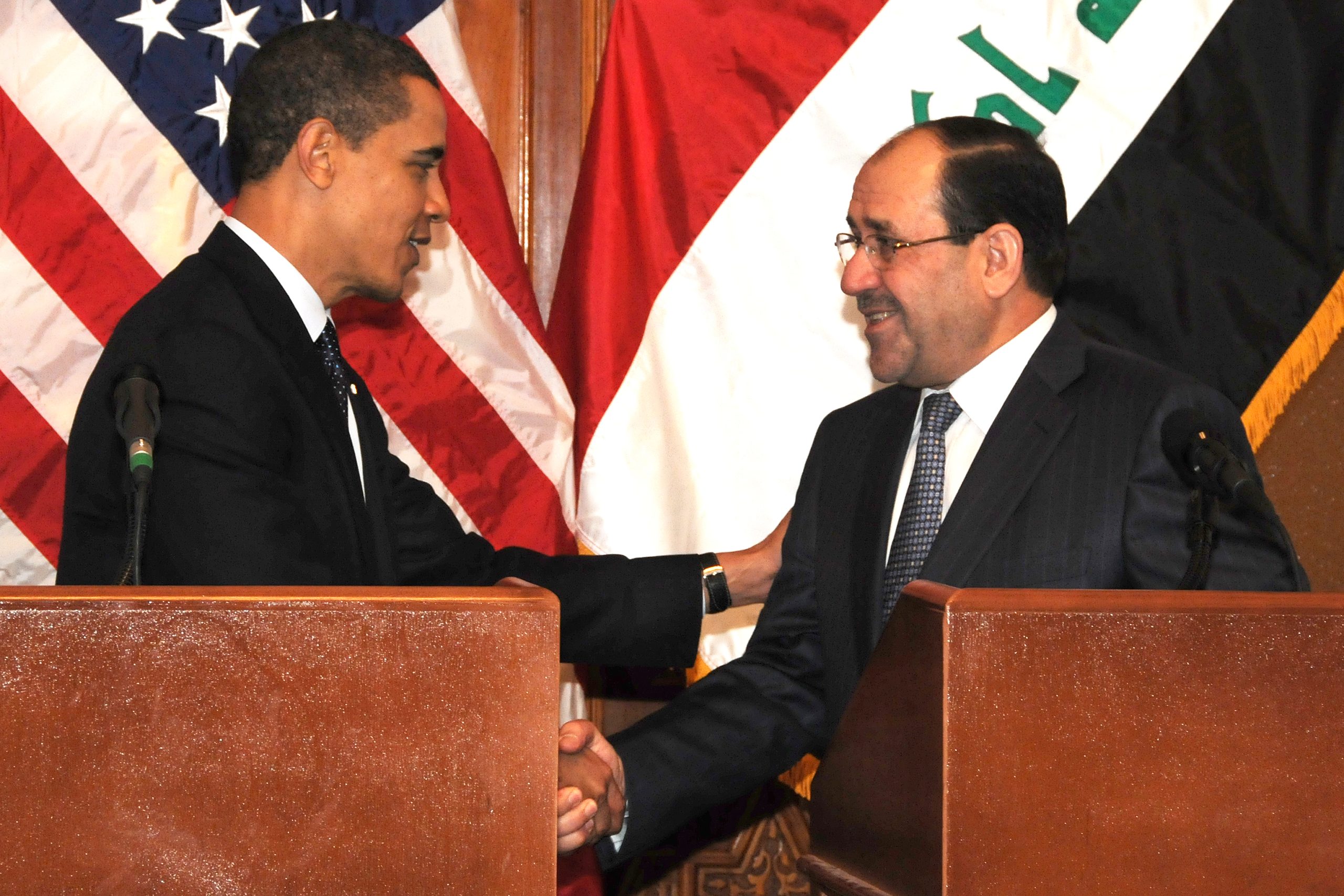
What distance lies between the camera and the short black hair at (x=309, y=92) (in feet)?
7.28

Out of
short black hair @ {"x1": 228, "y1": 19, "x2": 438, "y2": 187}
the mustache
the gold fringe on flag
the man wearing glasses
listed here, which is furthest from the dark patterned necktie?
the gold fringe on flag

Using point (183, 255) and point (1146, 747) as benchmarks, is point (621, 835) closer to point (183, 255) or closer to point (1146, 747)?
point (1146, 747)

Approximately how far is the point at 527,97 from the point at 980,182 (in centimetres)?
137

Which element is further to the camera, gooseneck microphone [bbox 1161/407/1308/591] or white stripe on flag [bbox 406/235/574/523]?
white stripe on flag [bbox 406/235/574/523]

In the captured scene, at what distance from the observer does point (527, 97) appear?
10.00 ft

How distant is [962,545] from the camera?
175 centimetres

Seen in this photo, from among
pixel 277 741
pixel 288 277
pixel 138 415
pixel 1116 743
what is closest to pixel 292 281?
pixel 288 277

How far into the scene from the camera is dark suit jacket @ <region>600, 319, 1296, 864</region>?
5.62 ft

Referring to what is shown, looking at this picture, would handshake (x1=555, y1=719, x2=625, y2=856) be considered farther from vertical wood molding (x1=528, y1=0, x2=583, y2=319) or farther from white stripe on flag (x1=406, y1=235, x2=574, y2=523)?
vertical wood molding (x1=528, y1=0, x2=583, y2=319)

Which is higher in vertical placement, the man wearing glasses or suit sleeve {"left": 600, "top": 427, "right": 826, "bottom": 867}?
the man wearing glasses

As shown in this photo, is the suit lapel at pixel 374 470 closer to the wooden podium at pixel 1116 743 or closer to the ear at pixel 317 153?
the ear at pixel 317 153

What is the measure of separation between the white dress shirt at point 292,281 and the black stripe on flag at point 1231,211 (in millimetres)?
1554

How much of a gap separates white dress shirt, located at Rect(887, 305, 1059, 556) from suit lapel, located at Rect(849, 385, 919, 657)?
0.6 inches

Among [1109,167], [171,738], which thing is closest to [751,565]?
[1109,167]
